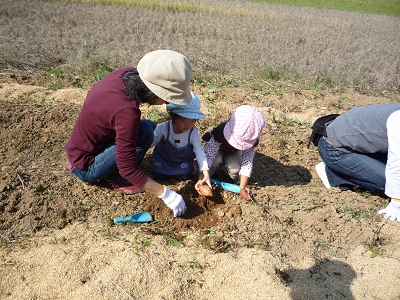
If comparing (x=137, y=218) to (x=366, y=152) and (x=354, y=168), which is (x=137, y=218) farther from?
(x=366, y=152)

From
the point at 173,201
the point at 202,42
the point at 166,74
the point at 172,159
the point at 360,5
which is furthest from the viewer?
the point at 360,5

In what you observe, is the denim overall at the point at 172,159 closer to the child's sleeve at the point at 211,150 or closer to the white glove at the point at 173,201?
the child's sleeve at the point at 211,150

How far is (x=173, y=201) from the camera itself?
246 cm

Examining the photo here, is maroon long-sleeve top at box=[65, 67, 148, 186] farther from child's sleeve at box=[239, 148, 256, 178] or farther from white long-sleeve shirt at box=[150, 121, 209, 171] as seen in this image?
child's sleeve at box=[239, 148, 256, 178]

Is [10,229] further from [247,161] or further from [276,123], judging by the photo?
[276,123]

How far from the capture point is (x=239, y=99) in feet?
15.1

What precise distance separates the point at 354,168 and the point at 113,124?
86.2 inches

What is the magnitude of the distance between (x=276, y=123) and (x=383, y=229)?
1.81 m


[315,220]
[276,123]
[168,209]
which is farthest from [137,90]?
[276,123]

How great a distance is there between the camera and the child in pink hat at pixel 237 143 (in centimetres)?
262

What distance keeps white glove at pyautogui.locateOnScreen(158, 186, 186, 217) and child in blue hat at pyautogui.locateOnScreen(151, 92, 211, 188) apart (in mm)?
283

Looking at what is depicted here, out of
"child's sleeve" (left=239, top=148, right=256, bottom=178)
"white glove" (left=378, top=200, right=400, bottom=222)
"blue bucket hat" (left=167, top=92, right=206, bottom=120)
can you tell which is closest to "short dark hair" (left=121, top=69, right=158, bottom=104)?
"blue bucket hat" (left=167, top=92, right=206, bottom=120)

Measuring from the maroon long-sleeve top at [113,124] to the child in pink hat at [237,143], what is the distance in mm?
789

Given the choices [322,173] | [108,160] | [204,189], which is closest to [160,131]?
[108,160]
